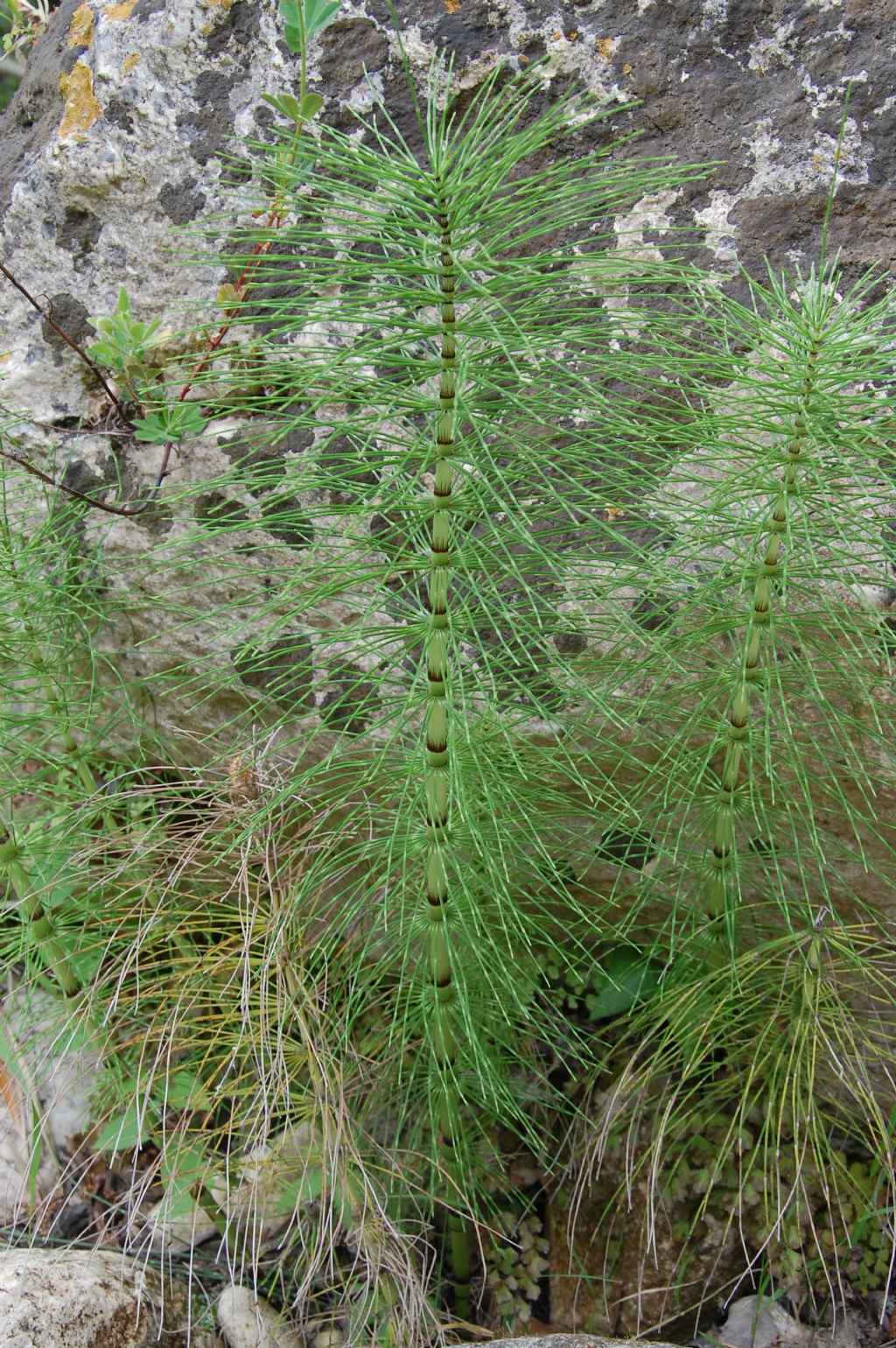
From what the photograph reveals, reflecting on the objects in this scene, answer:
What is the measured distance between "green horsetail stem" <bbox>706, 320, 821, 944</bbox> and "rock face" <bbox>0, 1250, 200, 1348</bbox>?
1036mm

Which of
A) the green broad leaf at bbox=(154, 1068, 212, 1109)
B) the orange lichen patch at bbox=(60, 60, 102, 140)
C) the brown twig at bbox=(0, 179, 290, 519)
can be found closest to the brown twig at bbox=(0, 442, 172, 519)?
the brown twig at bbox=(0, 179, 290, 519)

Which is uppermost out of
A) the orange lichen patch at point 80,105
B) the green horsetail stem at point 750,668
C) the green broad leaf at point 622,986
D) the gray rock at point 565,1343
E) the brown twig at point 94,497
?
the orange lichen patch at point 80,105

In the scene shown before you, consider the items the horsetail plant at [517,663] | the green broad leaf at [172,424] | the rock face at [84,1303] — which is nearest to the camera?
the horsetail plant at [517,663]

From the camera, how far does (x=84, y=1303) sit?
1.69 m

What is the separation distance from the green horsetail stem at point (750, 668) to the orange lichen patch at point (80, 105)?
1299 mm

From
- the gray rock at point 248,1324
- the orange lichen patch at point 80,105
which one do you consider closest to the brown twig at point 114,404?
the orange lichen patch at point 80,105

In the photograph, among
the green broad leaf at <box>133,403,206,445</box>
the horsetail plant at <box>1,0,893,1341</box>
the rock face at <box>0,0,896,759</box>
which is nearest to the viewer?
the horsetail plant at <box>1,0,893,1341</box>

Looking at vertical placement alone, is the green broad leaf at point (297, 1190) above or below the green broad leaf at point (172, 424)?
below

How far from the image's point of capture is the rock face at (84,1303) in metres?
1.64

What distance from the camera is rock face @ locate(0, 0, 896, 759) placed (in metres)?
1.78

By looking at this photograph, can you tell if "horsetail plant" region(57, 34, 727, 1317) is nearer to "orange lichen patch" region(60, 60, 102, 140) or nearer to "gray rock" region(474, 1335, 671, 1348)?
"gray rock" region(474, 1335, 671, 1348)

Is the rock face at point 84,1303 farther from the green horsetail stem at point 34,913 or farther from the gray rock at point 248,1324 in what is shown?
the green horsetail stem at point 34,913

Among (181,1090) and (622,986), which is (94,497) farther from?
(622,986)

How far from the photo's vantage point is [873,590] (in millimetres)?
1733
